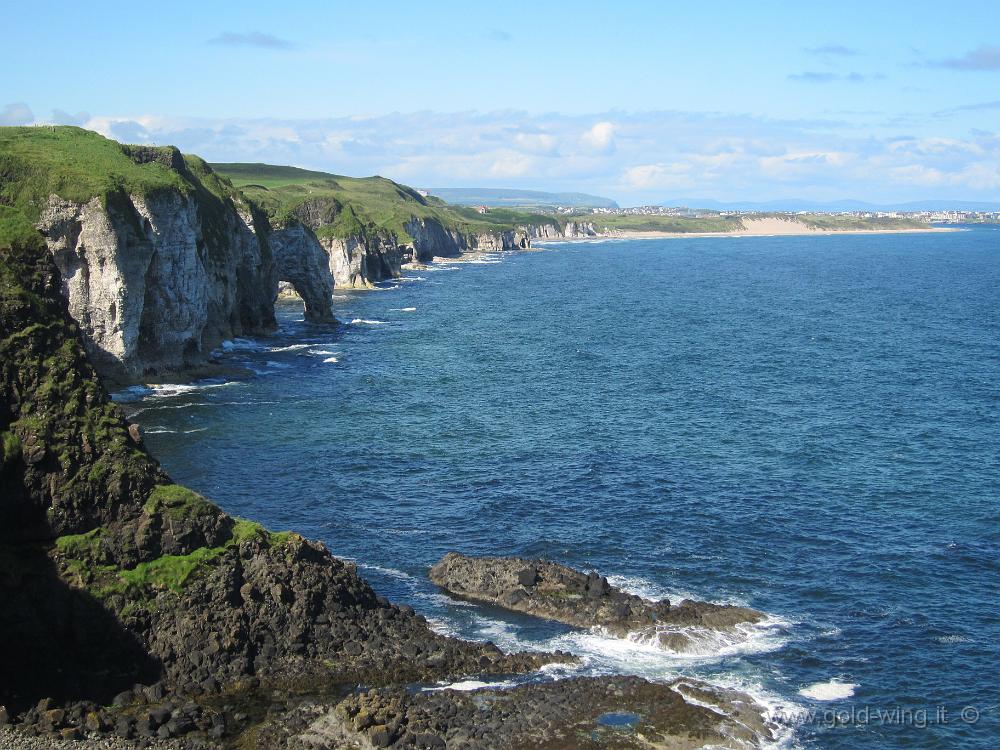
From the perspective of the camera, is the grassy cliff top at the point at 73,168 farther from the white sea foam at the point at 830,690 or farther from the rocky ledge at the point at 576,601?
the white sea foam at the point at 830,690

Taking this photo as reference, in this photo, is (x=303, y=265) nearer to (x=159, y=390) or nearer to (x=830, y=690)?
(x=159, y=390)

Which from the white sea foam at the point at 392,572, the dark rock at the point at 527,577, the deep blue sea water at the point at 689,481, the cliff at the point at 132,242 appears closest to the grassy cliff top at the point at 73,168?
the cliff at the point at 132,242

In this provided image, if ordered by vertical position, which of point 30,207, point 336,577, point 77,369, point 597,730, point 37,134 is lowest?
point 597,730

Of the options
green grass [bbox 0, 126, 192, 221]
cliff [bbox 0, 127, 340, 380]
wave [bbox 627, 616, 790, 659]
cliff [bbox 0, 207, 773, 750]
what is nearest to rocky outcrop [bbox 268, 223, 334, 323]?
cliff [bbox 0, 127, 340, 380]

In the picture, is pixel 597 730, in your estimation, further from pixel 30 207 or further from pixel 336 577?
pixel 30 207

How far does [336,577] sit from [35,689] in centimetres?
1133

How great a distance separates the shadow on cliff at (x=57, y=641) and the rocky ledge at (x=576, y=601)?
14.1 m

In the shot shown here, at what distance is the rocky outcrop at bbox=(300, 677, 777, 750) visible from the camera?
31.7 m

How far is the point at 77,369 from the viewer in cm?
4138

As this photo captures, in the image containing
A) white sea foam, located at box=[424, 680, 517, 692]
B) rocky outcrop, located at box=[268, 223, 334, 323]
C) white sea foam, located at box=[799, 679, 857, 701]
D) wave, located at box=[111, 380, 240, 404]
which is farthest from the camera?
rocky outcrop, located at box=[268, 223, 334, 323]

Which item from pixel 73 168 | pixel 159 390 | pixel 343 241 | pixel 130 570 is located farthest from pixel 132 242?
pixel 343 241

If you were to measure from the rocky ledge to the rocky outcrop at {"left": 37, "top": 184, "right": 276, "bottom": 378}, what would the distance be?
41.0 m

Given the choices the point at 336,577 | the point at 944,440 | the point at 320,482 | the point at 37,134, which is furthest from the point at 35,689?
the point at 37,134

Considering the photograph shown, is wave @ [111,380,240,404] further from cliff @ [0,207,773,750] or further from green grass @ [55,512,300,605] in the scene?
Result: green grass @ [55,512,300,605]
